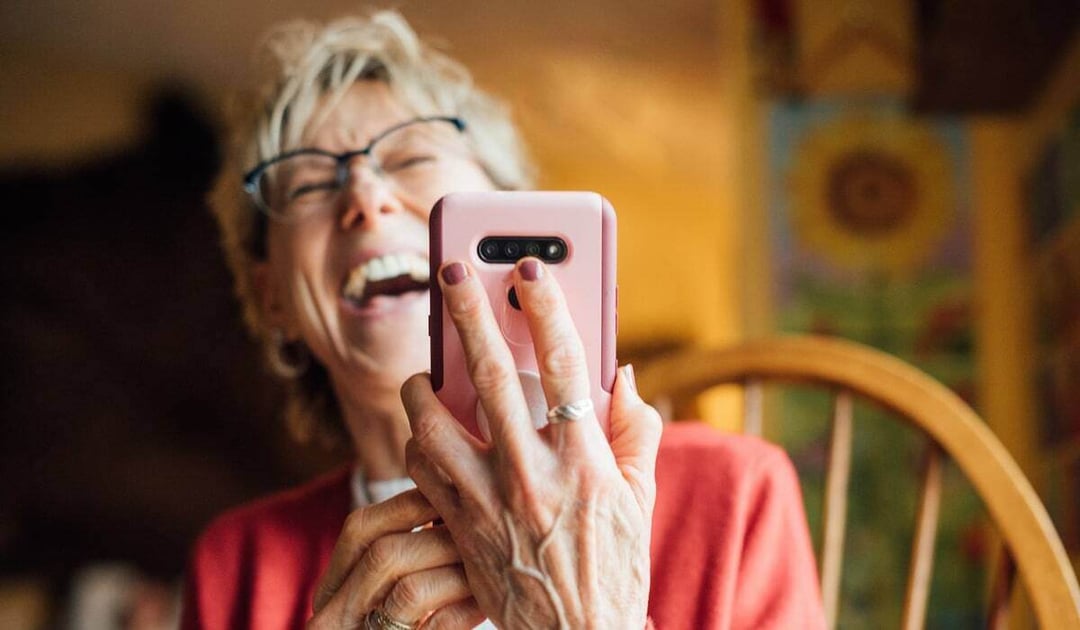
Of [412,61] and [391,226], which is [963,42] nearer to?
[412,61]

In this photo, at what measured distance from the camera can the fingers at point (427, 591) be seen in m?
0.55

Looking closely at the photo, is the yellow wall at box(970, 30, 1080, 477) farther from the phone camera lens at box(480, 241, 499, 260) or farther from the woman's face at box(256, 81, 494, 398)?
Answer: the phone camera lens at box(480, 241, 499, 260)

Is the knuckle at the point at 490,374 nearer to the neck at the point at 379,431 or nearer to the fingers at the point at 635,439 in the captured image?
the fingers at the point at 635,439

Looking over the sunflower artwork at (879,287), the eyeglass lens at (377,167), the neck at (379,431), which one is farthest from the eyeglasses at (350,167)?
the sunflower artwork at (879,287)

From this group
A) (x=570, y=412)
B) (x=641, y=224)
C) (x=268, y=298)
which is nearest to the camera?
(x=570, y=412)

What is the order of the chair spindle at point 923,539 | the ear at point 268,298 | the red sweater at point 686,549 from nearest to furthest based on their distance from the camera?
the red sweater at point 686,549
the chair spindle at point 923,539
the ear at point 268,298

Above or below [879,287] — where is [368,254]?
above

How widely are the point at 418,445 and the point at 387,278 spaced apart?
0.32 meters

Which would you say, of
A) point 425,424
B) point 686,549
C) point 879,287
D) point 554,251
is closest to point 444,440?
point 425,424

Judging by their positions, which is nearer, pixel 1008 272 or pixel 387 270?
pixel 387 270

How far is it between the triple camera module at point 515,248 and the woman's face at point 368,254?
0.26 m

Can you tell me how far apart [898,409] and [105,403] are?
2.41m

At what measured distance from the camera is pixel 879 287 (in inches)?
78.4

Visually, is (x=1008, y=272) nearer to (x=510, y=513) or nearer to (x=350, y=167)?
(x=350, y=167)
